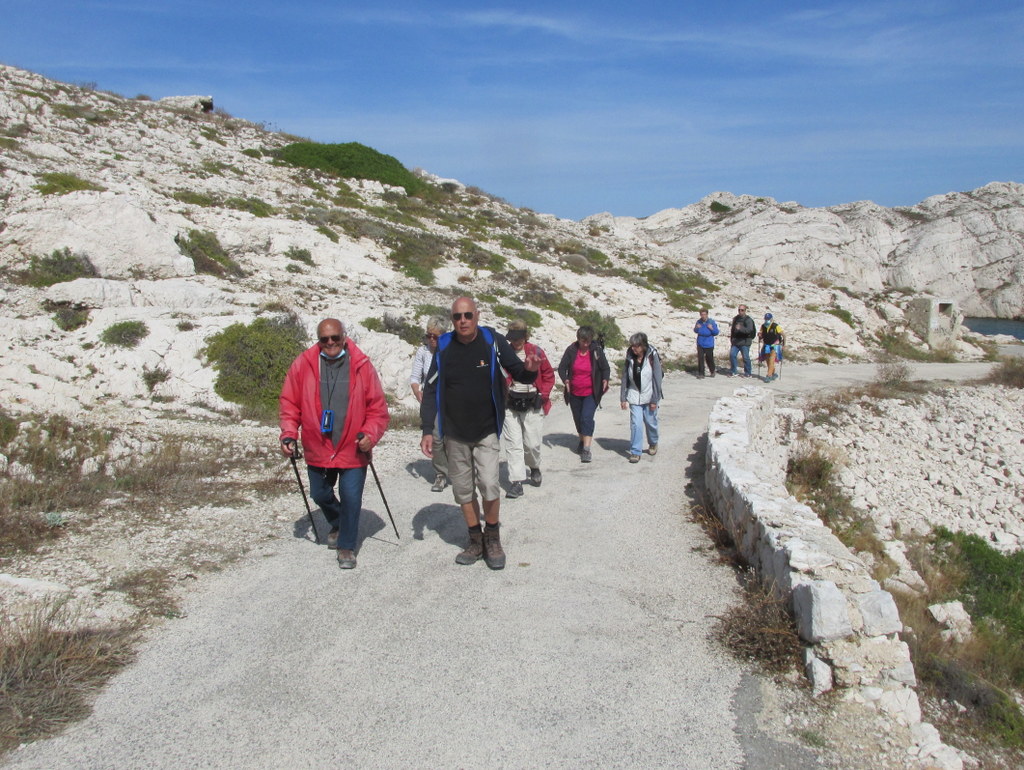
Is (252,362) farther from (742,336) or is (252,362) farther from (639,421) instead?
(742,336)

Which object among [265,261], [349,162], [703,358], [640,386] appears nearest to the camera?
[640,386]

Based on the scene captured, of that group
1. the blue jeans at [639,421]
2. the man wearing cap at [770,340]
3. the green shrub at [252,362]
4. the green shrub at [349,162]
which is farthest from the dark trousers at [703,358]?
the green shrub at [349,162]

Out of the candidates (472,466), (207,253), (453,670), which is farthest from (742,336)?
(453,670)

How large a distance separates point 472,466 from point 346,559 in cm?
125

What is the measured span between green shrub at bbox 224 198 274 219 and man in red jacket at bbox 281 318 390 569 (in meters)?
18.4

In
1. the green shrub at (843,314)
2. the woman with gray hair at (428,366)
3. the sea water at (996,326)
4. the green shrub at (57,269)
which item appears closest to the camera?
the woman with gray hair at (428,366)

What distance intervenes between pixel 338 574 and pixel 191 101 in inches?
1613

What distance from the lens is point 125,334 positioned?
36.1 ft

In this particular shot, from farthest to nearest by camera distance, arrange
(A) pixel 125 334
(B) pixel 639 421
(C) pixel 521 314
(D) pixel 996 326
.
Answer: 1. (D) pixel 996 326
2. (C) pixel 521 314
3. (A) pixel 125 334
4. (B) pixel 639 421

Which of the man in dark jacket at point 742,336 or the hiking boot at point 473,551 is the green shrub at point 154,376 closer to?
the hiking boot at point 473,551

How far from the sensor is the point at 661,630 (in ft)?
14.5

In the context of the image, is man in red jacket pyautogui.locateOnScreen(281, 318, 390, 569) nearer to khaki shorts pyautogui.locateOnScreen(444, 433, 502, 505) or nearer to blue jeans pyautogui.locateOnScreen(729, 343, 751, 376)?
khaki shorts pyautogui.locateOnScreen(444, 433, 502, 505)

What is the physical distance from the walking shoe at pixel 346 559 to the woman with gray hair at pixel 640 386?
186 inches

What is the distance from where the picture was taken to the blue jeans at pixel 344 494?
521cm
